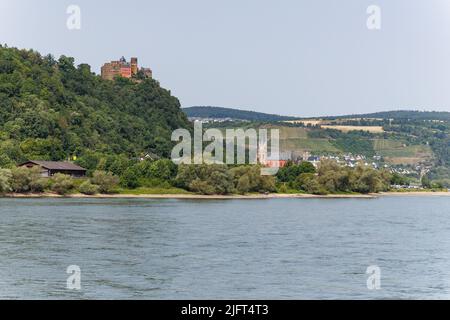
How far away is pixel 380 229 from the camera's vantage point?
5222 centimetres

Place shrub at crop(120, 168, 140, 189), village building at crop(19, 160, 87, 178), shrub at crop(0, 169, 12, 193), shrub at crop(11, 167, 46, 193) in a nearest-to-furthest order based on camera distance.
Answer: shrub at crop(0, 169, 12, 193)
shrub at crop(11, 167, 46, 193)
village building at crop(19, 160, 87, 178)
shrub at crop(120, 168, 140, 189)

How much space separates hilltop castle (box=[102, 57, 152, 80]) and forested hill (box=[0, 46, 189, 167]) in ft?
52.5

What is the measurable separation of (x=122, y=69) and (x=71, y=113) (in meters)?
51.4

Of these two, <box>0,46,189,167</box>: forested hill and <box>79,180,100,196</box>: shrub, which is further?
<box>0,46,189,167</box>: forested hill

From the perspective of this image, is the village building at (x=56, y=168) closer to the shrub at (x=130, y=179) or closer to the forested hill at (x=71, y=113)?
the forested hill at (x=71, y=113)

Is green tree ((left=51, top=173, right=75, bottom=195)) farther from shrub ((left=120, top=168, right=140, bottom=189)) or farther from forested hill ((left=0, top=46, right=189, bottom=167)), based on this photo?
shrub ((left=120, top=168, right=140, bottom=189))

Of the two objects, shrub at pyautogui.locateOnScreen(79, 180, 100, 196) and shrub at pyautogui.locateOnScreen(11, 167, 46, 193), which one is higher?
shrub at pyautogui.locateOnScreen(11, 167, 46, 193)

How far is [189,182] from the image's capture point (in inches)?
3701

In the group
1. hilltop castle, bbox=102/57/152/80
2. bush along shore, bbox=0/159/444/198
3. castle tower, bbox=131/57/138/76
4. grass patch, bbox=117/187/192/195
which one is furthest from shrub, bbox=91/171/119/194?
castle tower, bbox=131/57/138/76

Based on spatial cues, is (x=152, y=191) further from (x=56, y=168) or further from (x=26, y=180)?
(x=26, y=180)

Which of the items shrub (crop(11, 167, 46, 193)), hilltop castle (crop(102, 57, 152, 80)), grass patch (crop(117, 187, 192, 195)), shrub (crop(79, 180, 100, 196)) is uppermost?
hilltop castle (crop(102, 57, 152, 80))

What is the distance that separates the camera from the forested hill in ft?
347
